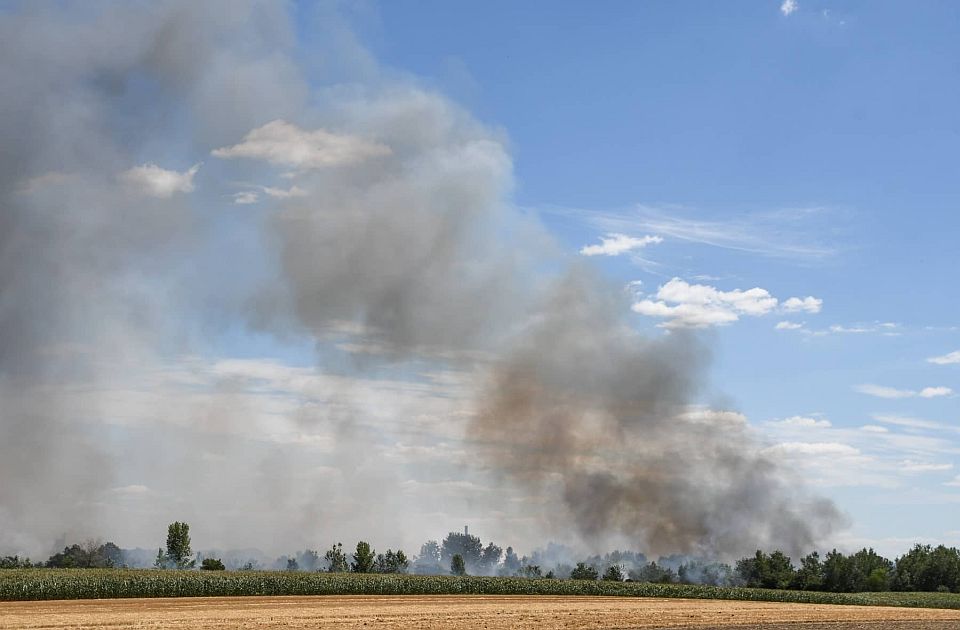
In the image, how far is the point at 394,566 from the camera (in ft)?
593

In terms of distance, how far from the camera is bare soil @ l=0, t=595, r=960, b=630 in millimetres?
57688

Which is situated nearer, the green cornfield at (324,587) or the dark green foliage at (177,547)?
the green cornfield at (324,587)

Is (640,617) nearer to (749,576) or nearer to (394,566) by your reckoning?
(749,576)

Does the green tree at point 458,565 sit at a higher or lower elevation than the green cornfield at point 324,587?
lower

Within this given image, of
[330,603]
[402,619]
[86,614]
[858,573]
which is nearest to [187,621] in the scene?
[86,614]

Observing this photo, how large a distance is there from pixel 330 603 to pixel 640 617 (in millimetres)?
24048

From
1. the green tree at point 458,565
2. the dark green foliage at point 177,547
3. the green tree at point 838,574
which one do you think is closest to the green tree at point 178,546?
the dark green foliage at point 177,547

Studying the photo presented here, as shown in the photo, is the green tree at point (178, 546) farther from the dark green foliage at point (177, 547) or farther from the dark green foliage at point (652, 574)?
the dark green foliage at point (652, 574)

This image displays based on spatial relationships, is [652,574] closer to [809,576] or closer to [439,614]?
[809,576]

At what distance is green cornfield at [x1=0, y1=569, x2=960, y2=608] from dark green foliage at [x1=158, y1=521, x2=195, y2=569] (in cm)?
6084

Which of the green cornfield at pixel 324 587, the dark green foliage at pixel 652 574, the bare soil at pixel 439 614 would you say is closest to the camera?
the bare soil at pixel 439 614

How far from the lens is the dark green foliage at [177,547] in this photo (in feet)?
518

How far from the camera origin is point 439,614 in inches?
2638

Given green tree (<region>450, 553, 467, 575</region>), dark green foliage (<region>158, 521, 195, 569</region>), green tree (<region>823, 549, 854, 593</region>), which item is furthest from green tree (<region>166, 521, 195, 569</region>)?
green tree (<region>823, 549, 854, 593</region>)
